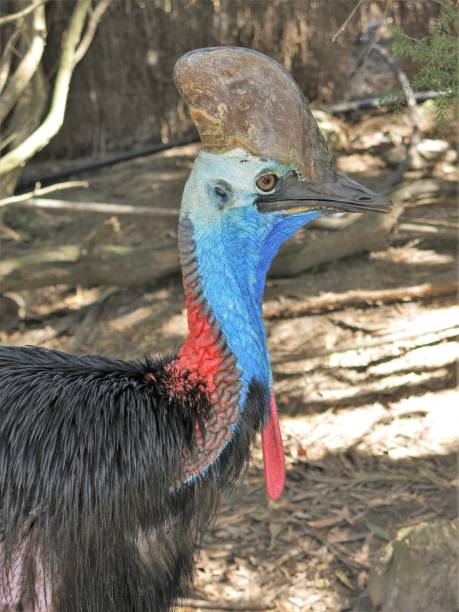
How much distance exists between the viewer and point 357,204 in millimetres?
1528

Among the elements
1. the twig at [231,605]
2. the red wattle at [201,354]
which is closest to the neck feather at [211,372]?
the red wattle at [201,354]

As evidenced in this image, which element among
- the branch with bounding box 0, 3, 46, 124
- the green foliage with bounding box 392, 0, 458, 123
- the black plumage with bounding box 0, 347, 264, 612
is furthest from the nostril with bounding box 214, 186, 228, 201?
the branch with bounding box 0, 3, 46, 124

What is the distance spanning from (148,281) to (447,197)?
6.15 feet

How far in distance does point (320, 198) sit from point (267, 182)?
11cm

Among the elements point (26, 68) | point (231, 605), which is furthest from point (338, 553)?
point (26, 68)

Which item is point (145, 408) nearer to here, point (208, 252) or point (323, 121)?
point (208, 252)

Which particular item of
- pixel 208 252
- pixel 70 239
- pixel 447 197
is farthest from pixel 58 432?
pixel 447 197

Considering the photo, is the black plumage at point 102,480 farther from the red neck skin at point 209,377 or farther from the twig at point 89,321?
the twig at point 89,321

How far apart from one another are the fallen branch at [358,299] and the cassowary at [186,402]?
82.1 inches

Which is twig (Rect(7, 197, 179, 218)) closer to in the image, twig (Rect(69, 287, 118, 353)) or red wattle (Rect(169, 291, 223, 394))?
twig (Rect(69, 287, 118, 353))

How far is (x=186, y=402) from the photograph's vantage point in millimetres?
1578

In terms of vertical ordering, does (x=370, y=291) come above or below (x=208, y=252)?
below

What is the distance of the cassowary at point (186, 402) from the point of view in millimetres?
1504

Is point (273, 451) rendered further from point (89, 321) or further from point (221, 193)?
point (89, 321)
